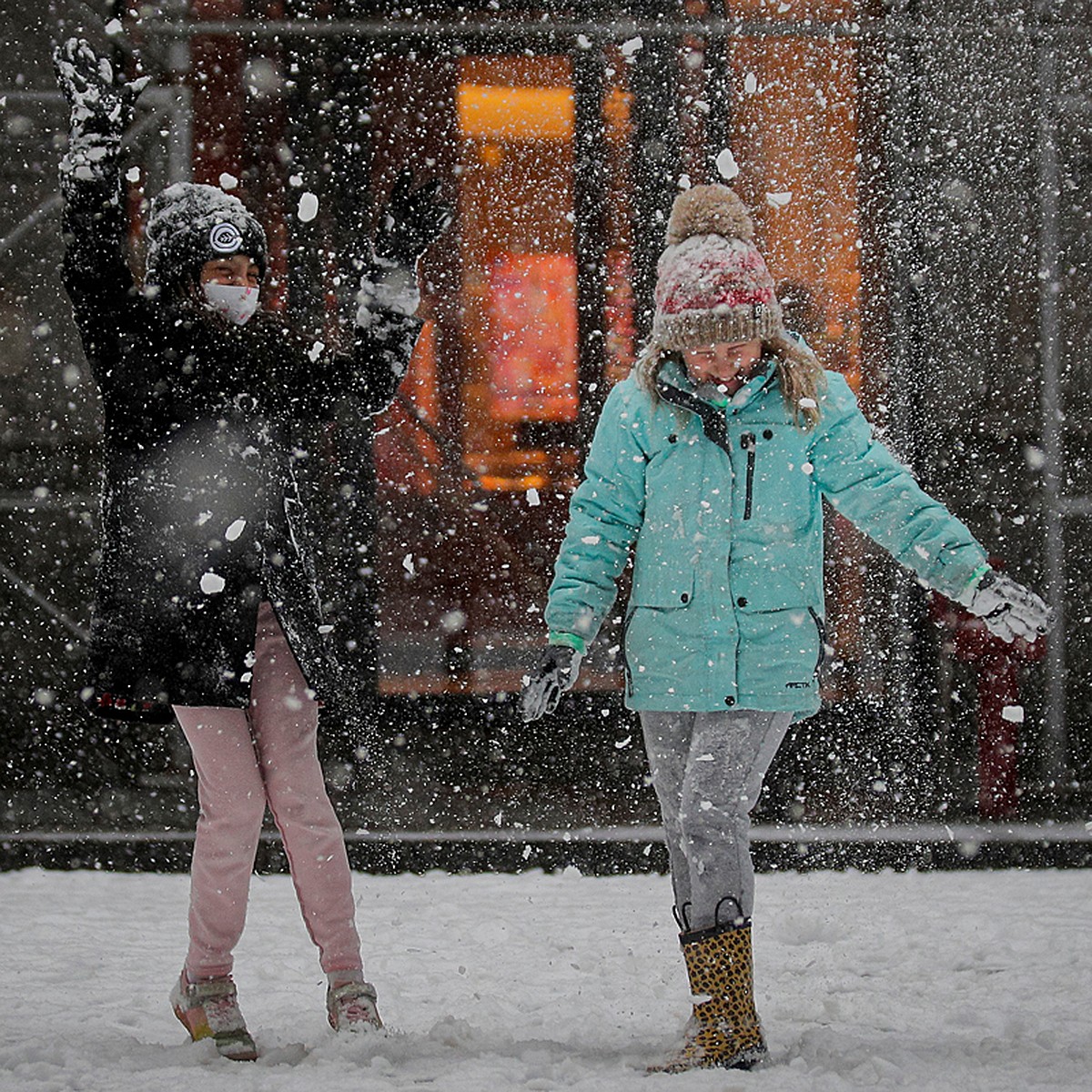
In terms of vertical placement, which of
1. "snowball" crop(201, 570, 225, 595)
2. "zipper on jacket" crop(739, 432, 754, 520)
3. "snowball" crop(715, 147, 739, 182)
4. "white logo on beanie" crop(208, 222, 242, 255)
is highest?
"snowball" crop(715, 147, 739, 182)

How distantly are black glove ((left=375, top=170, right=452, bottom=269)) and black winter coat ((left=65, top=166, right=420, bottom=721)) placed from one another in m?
0.13

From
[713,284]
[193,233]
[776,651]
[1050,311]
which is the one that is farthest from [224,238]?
[1050,311]

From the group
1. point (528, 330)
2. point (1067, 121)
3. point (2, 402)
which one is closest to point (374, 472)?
point (528, 330)

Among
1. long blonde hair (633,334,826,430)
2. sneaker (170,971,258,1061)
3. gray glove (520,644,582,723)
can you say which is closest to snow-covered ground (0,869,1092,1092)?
sneaker (170,971,258,1061)

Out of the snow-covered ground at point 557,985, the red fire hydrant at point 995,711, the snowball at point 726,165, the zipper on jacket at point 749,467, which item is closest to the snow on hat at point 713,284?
the zipper on jacket at point 749,467

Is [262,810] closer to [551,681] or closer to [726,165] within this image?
[551,681]

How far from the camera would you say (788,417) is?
3289mm

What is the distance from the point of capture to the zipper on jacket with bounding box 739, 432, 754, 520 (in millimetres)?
3242

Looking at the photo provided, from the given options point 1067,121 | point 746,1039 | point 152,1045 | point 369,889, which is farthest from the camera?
point 1067,121

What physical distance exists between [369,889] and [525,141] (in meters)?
3.49

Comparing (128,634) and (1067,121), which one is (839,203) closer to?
(1067,121)

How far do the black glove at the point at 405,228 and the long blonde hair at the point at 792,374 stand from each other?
55cm

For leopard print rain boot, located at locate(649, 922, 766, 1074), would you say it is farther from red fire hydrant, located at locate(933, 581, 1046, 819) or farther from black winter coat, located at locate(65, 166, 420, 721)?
red fire hydrant, located at locate(933, 581, 1046, 819)

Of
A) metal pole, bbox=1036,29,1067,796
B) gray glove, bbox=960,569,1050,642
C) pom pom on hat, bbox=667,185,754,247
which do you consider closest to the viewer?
gray glove, bbox=960,569,1050,642
